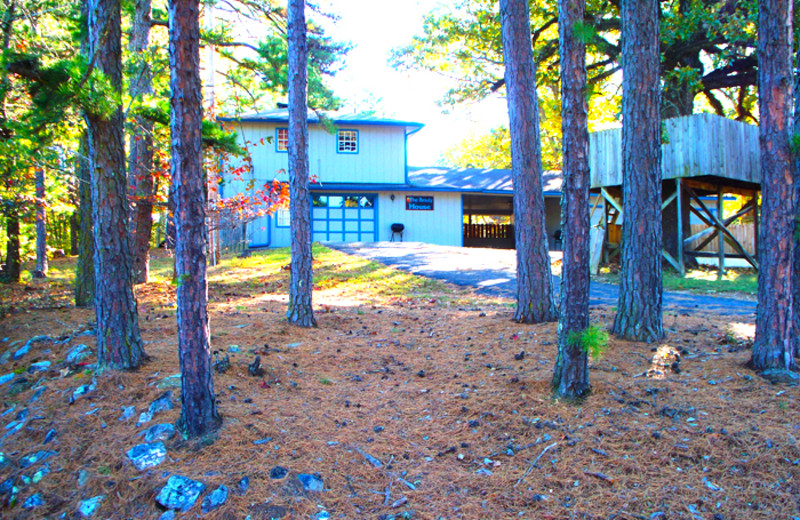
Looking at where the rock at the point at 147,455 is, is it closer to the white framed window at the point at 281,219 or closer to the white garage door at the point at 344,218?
the white framed window at the point at 281,219

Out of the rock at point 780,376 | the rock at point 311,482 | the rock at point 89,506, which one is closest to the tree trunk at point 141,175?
the rock at point 89,506

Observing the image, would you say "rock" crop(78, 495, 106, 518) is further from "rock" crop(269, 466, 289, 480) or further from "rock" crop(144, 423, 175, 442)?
Result: "rock" crop(269, 466, 289, 480)

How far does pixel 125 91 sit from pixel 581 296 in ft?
15.4

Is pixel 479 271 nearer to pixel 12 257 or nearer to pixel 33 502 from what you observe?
pixel 33 502

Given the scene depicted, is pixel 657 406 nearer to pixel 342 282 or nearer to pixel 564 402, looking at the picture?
pixel 564 402

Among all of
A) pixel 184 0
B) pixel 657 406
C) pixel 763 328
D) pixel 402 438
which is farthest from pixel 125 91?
pixel 763 328

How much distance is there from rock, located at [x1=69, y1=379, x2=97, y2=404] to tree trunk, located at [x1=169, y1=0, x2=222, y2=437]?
1.25 m

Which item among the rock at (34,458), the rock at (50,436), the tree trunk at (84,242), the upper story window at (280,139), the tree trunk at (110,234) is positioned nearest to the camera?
the rock at (34,458)

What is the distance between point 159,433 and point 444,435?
6.66ft

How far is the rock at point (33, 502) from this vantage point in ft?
10.5

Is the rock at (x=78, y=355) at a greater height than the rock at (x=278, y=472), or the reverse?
the rock at (x=78, y=355)

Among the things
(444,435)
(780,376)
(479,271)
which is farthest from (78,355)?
(479,271)

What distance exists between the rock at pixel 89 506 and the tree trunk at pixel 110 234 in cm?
155

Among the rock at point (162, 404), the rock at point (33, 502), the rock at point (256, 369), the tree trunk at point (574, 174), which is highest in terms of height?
the tree trunk at point (574, 174)
